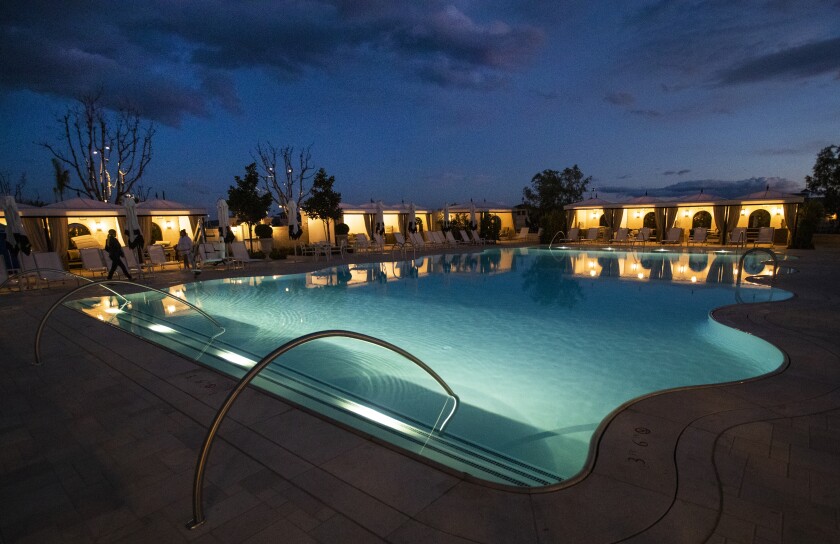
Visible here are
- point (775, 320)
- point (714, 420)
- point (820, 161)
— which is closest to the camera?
point (714, 420)

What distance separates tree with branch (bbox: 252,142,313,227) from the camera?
93.8ft

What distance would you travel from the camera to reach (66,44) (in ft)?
61.6

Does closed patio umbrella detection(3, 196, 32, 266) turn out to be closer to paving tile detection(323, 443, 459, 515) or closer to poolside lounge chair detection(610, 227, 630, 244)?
paving tile detection(323, 443, 459, 515)

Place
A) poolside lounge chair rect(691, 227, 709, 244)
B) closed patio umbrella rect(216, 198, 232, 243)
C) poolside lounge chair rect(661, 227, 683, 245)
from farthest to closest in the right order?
poolside lounge chair rect(661, 227, 683, 245) < poolside lounge chair rect(691, 227, 709, 244) < closed patio umbrella rect(216, 198, 232, 243)

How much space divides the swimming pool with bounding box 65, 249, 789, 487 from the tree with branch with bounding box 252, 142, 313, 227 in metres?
20.1

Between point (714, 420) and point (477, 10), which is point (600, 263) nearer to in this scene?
point (714, 420)

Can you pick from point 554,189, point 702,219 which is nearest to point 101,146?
point 554,189

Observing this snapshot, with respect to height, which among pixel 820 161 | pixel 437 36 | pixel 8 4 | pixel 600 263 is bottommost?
pixel 600 263

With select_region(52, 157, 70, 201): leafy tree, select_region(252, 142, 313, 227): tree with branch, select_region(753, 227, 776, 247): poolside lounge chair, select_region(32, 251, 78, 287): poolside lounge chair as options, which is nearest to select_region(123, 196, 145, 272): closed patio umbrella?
select_region(32, 251, 78, 287): poolside lounge chair

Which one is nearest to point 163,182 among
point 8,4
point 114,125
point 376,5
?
point 114,125

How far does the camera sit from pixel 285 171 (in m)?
29.1

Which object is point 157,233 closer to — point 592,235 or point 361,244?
point 361,244

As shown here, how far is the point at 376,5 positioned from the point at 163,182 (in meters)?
44.3

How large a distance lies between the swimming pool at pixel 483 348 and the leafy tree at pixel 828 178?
20419 mm
